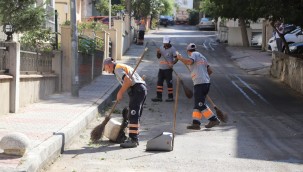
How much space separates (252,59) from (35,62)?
19137 millimetres

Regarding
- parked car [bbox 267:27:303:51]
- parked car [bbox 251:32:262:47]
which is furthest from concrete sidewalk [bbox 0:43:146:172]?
parked car [bbox 251:32:262:47]

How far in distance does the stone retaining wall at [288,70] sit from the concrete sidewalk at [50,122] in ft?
22.4

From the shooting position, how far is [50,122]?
10211 mm

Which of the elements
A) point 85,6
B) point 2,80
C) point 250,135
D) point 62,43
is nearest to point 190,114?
point 250,135

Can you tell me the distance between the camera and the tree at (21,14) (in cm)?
1394

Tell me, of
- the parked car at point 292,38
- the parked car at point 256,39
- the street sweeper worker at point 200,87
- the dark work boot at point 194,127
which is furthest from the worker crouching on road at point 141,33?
the dark work boot at point 194,127

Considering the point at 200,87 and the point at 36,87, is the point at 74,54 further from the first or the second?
the point at 200,87

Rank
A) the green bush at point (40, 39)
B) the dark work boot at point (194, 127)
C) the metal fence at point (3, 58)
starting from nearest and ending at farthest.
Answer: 1. the metal fence at point (3, 58)
2. the dark work boot at point (194, 127)
3. the green bush at point (40, 39)

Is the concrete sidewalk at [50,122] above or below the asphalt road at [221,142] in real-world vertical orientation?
above

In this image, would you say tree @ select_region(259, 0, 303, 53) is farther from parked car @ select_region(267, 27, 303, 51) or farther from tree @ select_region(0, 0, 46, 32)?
parked car @ select_region(267, 27, 303, 51)

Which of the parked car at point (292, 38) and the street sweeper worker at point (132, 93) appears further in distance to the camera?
the parked car at point (292, 38)

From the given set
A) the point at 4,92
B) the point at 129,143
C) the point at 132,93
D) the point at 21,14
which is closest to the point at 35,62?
the point at 21,14

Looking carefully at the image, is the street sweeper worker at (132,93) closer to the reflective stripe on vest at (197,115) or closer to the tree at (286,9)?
the reflective stripe on vest at (197,115)

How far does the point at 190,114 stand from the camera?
1426 cm
